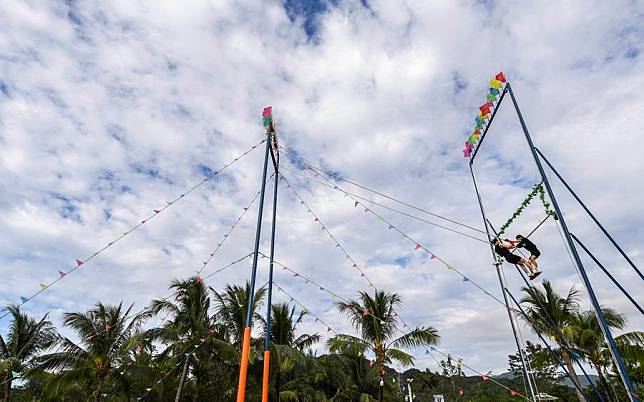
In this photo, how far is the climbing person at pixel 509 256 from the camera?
9031 millimetres

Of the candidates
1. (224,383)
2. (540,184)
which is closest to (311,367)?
(224,383)

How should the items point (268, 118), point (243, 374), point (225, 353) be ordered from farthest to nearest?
point (225, 353), point (268, 118), point (243, 374)

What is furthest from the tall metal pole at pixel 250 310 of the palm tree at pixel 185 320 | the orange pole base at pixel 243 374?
the palm tree at pixel 185 320

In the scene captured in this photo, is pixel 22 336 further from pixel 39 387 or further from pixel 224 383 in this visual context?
pixel 224 383

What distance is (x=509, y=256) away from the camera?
359 inches

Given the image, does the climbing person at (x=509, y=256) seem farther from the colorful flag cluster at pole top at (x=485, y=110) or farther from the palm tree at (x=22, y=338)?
the palm tree at (x=22, y=338)

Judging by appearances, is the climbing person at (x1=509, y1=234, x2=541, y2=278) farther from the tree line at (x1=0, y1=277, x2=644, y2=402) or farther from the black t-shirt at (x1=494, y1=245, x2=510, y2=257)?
the tree line at (x1=0, y1=277, x2=644, y2=402)

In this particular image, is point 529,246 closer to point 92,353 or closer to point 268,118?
point 268,118

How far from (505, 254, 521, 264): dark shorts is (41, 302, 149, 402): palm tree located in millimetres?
13192

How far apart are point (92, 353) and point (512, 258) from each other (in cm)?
1585

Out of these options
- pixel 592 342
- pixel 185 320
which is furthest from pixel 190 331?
pixel 592 342

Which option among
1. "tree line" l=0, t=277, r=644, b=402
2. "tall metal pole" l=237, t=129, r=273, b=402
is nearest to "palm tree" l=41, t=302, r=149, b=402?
"tree line" l=0, t=277, r=644, b=402

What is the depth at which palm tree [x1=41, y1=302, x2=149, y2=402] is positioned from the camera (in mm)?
15570

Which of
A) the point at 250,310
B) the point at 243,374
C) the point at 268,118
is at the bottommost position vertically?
the point at 243,374
